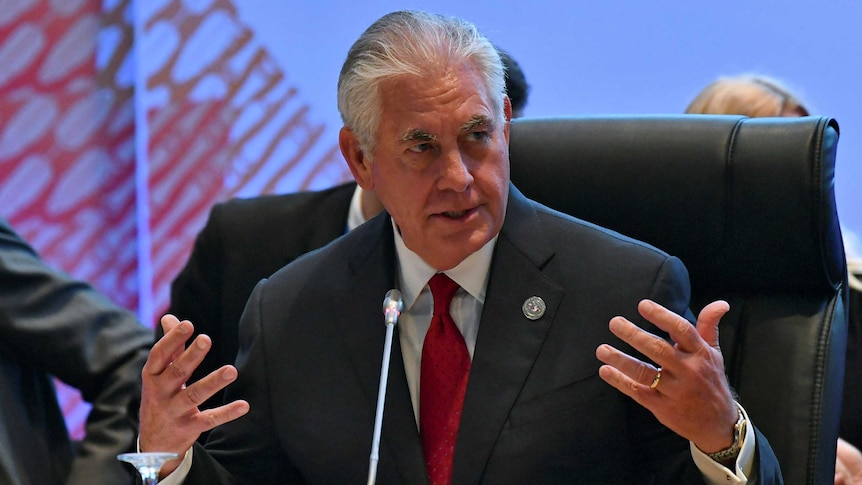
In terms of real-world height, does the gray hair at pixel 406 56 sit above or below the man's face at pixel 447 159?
above

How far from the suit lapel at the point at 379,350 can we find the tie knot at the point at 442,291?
0.09 metres

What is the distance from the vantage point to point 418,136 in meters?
1.68

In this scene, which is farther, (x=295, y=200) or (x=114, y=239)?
(x=114, y=239)

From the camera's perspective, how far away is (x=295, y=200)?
9.04 ft

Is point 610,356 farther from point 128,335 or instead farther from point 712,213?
point 128,335

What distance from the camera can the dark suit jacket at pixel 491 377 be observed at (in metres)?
1.62

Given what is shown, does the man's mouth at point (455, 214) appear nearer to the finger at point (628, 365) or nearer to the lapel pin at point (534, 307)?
the lapel pin at point (534, 307)

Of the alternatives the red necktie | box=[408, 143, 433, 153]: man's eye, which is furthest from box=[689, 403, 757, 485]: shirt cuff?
box=[408, 143, 433, 153]: man's eye

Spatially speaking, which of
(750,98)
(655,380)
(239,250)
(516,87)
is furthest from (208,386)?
(750,98)

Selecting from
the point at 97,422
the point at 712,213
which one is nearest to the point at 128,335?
the point at 97,422

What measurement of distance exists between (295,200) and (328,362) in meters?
1.04

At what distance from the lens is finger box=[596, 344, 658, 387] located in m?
Result: 1.41

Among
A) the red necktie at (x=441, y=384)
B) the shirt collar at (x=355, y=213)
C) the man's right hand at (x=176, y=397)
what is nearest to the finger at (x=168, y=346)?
the man's right hand at (x=176, y=397)

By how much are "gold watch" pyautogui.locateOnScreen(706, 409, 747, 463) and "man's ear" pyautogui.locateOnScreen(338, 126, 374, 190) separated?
2.41 ft
